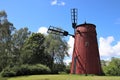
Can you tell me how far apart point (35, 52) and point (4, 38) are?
10032 mm

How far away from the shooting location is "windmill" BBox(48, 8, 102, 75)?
42812 mm

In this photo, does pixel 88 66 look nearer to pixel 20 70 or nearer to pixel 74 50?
pixel 74 50

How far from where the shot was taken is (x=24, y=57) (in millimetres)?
59844

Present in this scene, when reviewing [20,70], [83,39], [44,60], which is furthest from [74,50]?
→ [44,60]

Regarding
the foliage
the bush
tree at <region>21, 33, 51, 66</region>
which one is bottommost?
the bush

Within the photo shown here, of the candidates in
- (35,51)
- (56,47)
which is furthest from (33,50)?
(56,47)

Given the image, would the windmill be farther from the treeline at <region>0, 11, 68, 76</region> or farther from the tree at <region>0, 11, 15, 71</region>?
the tree at <region>0, 11, 15, 71</region>

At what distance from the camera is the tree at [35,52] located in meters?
58.9

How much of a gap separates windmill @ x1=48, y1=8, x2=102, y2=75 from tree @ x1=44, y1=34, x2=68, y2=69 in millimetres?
19291

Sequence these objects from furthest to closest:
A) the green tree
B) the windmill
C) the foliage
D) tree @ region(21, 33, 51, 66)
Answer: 1. the green tree
2. the foliage
3. tree @ region(21, 33, 51, 66)
4. the windmill

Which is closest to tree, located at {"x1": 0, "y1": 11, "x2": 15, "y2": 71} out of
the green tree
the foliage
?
the green tree

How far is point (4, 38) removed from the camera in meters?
64.9

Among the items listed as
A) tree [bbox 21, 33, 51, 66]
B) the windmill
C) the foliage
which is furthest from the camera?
the foliage

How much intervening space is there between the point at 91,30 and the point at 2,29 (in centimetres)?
2649
